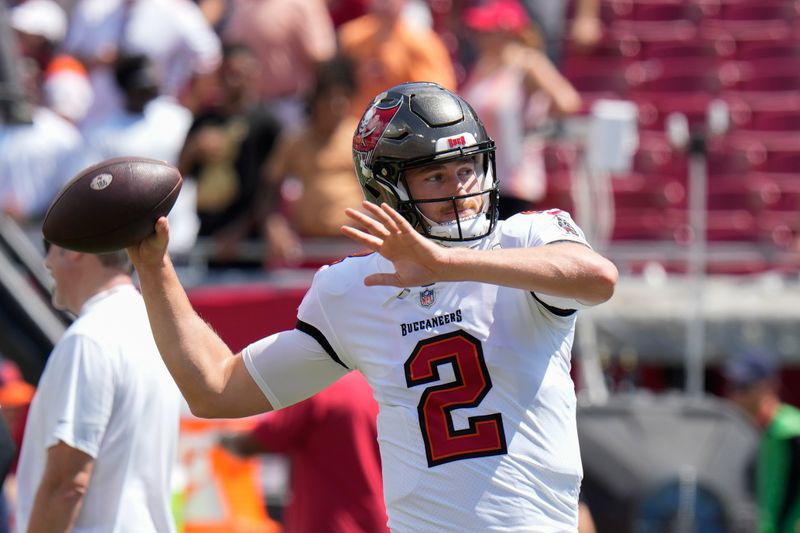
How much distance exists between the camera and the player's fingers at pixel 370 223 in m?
2.75

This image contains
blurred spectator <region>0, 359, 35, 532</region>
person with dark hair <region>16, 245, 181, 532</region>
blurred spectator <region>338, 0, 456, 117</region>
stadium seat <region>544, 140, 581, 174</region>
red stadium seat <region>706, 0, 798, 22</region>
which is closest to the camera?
person with dark hair <region>16, 245, 181, 532</region>

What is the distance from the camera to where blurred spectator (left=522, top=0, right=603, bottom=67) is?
1052 cm

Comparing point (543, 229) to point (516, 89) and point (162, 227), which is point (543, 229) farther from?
point (516, 89)

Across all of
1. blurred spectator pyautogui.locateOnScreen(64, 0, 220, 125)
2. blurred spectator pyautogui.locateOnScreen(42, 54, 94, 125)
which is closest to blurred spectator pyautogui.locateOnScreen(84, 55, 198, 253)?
blurred spectator pyautogui.locateOnScreen(42, 54, 94, 125)

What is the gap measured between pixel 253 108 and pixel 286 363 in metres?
5.38

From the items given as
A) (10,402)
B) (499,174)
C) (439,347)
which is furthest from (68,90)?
(439,347)

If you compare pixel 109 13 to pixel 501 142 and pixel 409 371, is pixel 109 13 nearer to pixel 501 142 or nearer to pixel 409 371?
pixel 501 142

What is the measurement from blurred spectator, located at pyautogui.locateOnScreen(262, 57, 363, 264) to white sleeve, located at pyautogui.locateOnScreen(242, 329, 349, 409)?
478 cm

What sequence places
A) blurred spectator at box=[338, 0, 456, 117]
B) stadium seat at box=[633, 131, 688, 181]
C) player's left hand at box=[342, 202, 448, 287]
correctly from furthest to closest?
stadium seat at box=[633, 131, 688, 181] < blurred spectator at box=[338, 0, 456, 117] < player's left hand at box=[342, 202, 448, 287]

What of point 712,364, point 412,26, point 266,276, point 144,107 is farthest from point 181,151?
point 712,364

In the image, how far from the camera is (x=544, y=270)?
110 inches

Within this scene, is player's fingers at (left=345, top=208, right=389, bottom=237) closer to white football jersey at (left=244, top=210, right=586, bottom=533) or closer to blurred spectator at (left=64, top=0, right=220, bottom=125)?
white football jersey at (left=244, top=210, right=586, bottom=533)

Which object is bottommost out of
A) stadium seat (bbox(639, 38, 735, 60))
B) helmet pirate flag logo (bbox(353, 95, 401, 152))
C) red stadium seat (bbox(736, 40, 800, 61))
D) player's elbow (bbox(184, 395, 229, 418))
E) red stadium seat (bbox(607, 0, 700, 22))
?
red stadium seat (bbox(736, 40, 800, 61))

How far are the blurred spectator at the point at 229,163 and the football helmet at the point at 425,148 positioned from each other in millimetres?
5031
